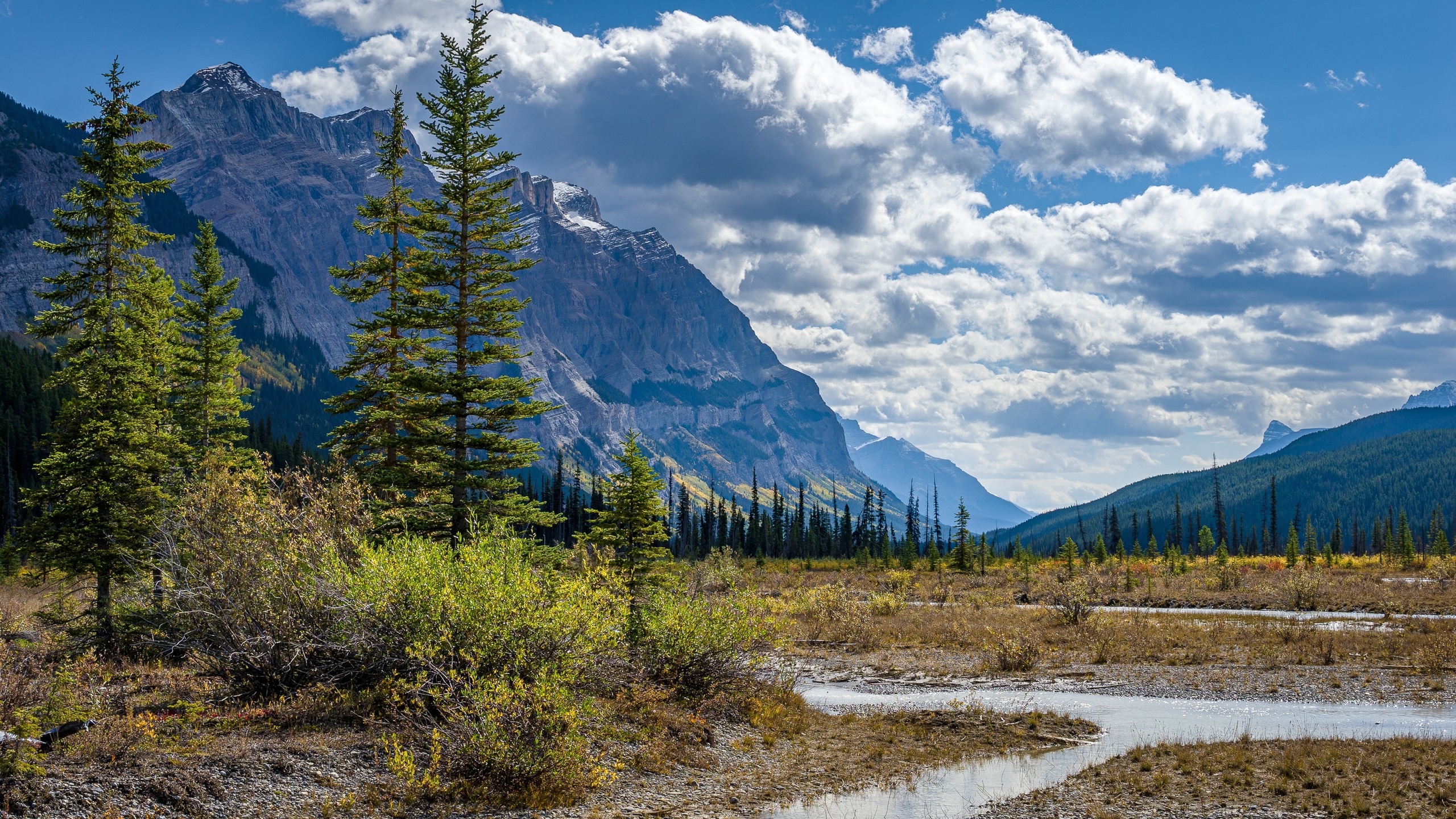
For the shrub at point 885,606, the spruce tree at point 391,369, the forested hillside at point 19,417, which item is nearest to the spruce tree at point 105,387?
the spruce tree at point 391,369

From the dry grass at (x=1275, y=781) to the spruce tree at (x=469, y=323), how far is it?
1718 cm

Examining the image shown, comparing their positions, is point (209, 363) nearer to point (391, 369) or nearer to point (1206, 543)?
point (391, 369)

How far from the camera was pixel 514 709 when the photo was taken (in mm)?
14234

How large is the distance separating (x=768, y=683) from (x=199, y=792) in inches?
556

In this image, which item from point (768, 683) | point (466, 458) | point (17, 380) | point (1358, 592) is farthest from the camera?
point (17, 380)

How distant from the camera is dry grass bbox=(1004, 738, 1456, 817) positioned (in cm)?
1384

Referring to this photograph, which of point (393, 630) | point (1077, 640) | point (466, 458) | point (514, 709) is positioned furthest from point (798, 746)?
point (1077, 640)

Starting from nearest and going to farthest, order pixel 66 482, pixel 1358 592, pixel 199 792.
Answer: pixel 199 792, pixel 66 482, pixel 1358 592

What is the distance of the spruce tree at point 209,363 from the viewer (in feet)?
130

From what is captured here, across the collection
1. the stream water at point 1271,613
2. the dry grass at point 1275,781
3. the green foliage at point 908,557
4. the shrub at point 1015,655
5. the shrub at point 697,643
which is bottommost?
the green foliage at point 908,557

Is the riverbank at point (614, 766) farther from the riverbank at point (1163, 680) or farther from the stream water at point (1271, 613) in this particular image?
the stream water at point (1271, 613)

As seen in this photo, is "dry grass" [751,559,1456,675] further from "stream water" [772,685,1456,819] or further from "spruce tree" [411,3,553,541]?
"spruce tree" [411,3,553,541]

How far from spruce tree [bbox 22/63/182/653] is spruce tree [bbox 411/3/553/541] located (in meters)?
8.55

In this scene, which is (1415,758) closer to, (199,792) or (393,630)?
(393,630)
